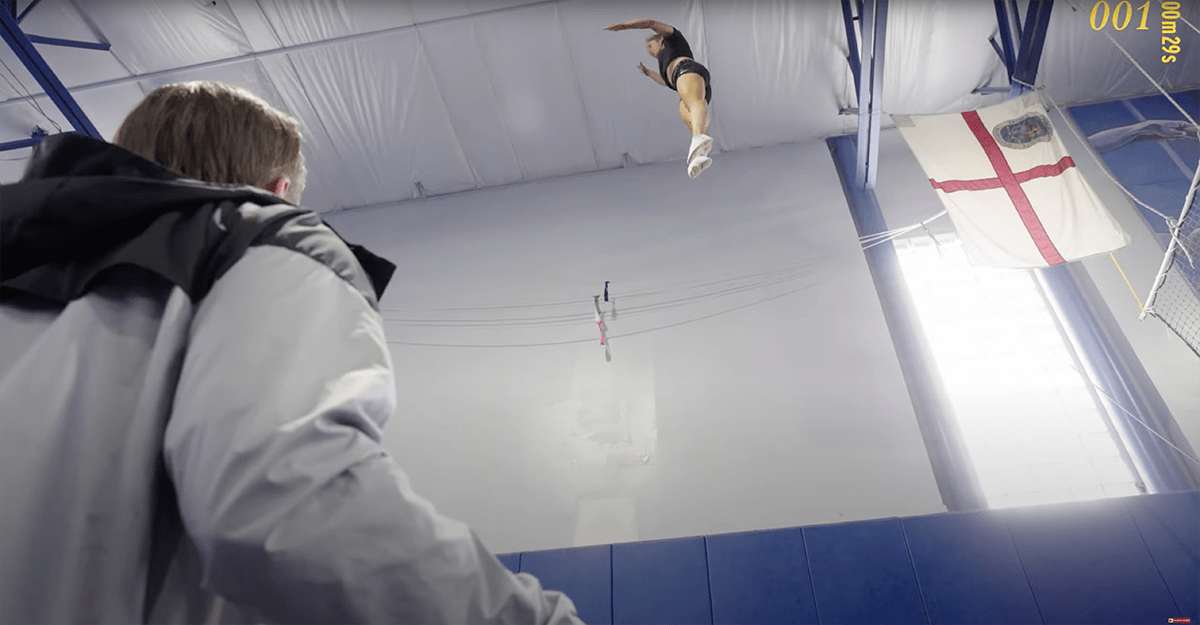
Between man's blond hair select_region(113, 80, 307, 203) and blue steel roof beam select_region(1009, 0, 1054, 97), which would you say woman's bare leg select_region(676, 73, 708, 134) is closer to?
blue steel roof beam select_region(1009, 0, 1054, 97)

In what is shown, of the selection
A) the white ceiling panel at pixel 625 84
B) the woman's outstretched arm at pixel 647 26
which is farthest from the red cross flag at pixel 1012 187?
the white ceiling panel at pixel 625 84

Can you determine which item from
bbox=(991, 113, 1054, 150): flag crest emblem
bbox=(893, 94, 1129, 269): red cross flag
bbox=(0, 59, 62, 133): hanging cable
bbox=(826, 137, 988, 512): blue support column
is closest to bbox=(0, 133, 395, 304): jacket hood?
bbox=(826, 137, 988, 512): blue support column

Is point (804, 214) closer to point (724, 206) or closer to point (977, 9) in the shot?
point (724, 206)

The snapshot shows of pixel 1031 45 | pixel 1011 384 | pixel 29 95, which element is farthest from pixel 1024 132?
pixel 29 95

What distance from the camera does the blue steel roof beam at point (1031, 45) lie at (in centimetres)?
468

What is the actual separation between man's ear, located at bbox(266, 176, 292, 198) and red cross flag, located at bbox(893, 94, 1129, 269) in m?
4.23

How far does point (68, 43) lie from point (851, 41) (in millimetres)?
5645

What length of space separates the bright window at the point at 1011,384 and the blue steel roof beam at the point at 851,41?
1362 mm

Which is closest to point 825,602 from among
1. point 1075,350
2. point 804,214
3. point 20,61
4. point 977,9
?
point 1075,350

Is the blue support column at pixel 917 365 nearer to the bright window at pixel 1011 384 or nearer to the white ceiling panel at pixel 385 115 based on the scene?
the bright window at pixel 1011 384

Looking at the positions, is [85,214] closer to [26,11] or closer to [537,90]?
[537,90]

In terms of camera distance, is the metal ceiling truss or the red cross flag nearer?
the red cross flag

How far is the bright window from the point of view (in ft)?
12.5

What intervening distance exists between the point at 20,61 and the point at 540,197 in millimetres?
3893
